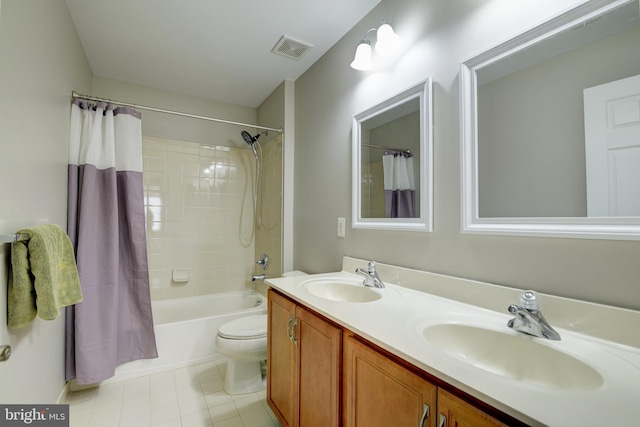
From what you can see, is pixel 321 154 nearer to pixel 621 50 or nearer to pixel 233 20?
pixel 233 20

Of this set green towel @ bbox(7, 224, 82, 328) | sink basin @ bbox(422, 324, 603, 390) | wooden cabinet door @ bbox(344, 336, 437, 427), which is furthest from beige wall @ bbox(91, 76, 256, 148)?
sink basin @ bbox(422, 324, 603, 390)

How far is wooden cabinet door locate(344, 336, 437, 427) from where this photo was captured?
0.68 m

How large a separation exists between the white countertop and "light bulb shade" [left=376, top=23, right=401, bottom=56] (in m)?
1.23

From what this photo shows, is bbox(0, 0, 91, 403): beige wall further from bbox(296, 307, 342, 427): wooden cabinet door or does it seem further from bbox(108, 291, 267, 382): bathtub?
bbox(296, 307, 342, 427): wooden cabinet door

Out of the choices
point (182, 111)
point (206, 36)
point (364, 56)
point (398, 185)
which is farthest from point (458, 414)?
point (182, 111)

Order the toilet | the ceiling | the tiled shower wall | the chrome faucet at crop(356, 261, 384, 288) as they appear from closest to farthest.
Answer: the chrome faucet at crop(356, 261, 384, 288)
the ceiling
the toilet
the tiled shower wall

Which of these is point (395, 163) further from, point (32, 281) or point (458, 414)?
point (32, 281)

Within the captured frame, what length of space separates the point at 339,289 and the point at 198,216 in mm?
1985

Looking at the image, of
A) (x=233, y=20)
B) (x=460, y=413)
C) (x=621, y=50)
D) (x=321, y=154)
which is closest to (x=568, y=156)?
(x=621, y=50)

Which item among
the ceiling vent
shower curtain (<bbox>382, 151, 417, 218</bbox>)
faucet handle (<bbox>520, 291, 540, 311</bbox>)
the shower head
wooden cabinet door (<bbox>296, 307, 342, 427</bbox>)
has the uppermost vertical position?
the ceiling vent

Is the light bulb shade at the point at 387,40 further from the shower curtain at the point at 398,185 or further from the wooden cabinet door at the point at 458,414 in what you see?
the wooden cabinet door at the point at 458,414

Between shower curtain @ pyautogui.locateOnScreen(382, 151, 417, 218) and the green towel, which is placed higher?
shower curtain @ pyautogui.locateOnScreen(382, 151, 417, 218)

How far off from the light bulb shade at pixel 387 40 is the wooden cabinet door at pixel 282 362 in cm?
136

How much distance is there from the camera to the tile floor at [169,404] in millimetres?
1593
